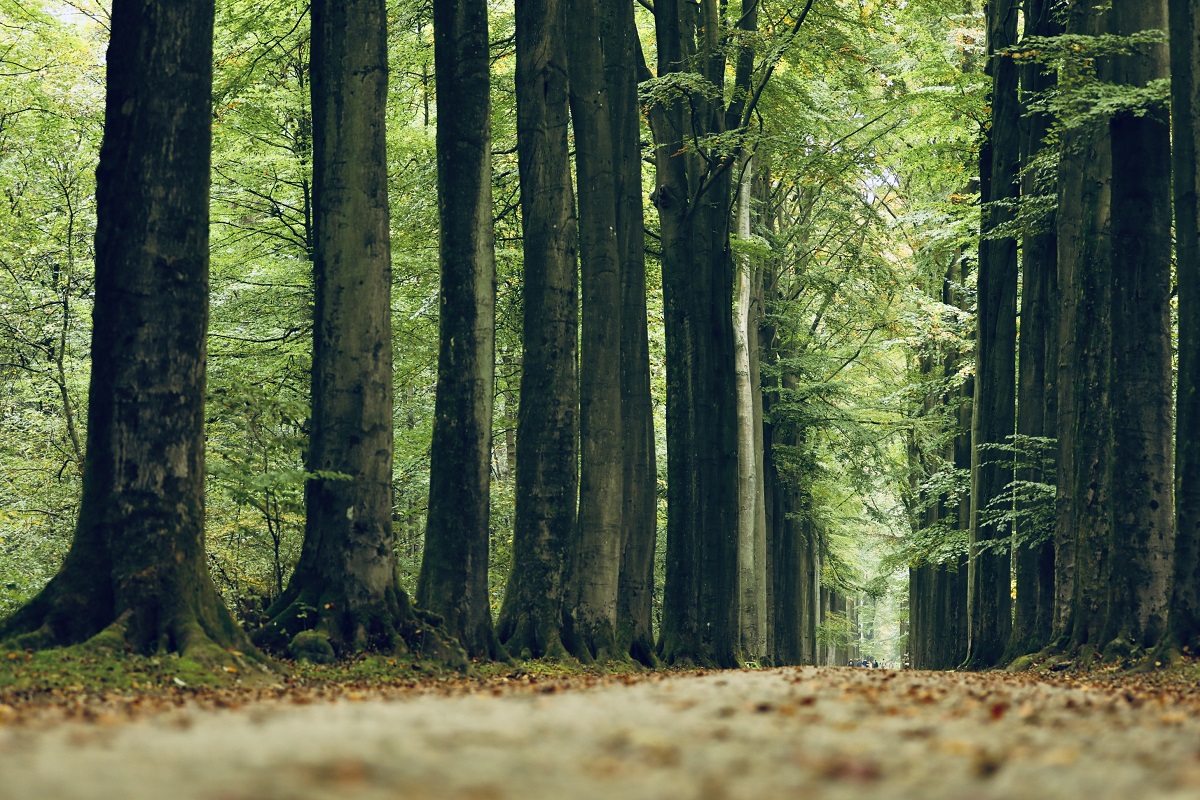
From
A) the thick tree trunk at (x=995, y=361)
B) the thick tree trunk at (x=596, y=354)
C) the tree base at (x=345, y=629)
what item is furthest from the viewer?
the thick tree trunk at (x=995, y=361)

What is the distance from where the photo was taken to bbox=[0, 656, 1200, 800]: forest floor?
3.40 m

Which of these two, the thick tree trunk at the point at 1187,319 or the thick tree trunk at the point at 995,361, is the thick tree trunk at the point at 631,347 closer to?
the thick tree trunk at the point at 995,361

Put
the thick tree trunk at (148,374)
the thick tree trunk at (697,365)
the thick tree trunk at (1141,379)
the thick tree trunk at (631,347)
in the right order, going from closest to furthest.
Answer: the thick tree trunk at (148,374), the thick tree trunk at (1141,379), the thick tree trunk at (631,347), the thick tree trunk at (697,365)

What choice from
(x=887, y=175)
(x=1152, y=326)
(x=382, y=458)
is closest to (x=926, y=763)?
(x=382, y=458)

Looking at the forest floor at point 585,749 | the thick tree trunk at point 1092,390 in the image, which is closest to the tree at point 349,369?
the forest floor at point 585,749

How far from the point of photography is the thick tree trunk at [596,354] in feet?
48.6

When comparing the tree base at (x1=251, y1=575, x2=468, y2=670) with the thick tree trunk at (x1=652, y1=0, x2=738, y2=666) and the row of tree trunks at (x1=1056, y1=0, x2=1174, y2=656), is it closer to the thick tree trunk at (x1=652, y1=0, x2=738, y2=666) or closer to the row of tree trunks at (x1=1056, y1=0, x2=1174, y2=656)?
the thick tree trunk at (x1=652, y1=0, x2=738, y2=666)

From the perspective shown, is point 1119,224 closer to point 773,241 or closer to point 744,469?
point 744,469

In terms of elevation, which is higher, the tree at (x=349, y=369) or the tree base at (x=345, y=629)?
the tree at (x=349, y=369)

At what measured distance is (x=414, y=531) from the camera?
75.6 feet

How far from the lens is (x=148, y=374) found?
340 inches

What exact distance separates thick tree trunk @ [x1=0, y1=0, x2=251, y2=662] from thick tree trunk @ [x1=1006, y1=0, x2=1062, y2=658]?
13.0 metres

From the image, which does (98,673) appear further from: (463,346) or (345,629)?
(463,346)

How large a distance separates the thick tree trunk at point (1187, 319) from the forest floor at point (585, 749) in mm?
5955
